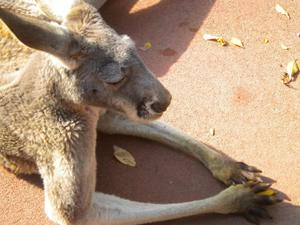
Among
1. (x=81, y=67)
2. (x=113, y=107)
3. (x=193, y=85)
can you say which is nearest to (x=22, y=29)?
(x=81, y=67)

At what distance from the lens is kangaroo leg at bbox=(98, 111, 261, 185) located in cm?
418

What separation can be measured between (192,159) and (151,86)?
1241 millimetres

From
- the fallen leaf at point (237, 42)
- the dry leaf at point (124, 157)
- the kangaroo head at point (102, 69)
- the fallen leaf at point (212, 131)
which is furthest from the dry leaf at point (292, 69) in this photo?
the kangaroo head at point (102, 69)

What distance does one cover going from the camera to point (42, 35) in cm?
289

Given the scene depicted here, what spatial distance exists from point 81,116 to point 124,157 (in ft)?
3.13

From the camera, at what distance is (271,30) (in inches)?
202

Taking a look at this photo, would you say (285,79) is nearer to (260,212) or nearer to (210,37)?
(210,37)

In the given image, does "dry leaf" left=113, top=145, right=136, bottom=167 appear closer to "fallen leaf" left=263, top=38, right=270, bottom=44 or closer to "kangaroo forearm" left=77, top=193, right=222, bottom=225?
"kangaroo forearm" left=77, top=193, right=222, bottom=225

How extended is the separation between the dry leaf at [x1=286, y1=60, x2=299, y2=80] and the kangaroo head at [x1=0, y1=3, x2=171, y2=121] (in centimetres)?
180

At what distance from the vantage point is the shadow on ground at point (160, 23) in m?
5.04

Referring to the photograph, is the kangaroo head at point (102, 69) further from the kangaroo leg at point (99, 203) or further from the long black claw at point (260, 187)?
the long black claw at point (260, 187)

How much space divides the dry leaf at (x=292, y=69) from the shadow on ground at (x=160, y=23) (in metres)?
0.90

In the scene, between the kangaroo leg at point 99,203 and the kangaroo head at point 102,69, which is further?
the kangaroo leg at point 99,203

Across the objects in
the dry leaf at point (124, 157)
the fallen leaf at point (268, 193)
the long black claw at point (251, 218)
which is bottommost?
the dry leaf at point (124, 157)
